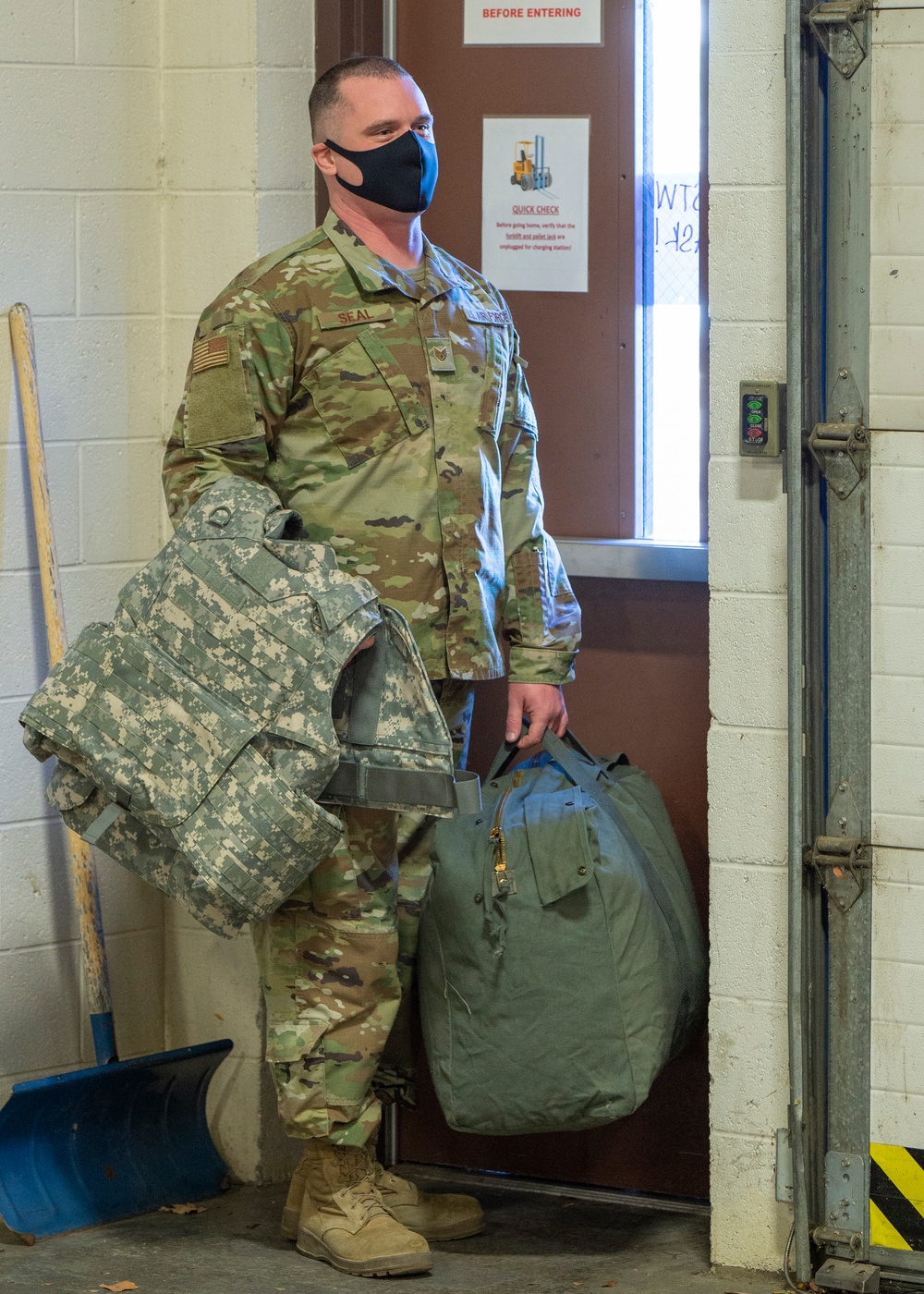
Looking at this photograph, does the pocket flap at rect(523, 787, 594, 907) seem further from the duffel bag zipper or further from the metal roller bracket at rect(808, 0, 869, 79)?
the metal roller bracket at rect(808, 0, 869, 79)

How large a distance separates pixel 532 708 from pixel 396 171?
99 centimetres

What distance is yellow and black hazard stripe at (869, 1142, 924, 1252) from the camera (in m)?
2.94

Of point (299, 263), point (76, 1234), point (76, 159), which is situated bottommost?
point (76, 1234)

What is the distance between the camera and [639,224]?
343 centimetres

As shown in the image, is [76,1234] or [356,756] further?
[76,1234]

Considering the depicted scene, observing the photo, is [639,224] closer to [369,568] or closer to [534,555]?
[534,555]

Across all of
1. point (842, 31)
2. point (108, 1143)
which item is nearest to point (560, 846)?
point (108, 1143)

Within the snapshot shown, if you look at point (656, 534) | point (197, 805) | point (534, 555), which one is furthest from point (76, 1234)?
point (656, 534)

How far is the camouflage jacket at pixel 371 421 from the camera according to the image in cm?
300

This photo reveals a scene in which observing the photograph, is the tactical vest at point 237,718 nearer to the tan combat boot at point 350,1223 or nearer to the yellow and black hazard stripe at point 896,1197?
the tan combat boot at point 350,1223

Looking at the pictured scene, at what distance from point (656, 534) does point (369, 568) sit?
695 mm

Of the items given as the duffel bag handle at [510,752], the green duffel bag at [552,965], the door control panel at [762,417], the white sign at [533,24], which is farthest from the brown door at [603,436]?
the door control panel at [762,417]

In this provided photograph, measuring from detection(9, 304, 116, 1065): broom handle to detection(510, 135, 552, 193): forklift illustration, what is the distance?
1004 millimetres

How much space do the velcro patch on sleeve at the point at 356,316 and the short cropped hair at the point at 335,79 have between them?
1.05 feet
